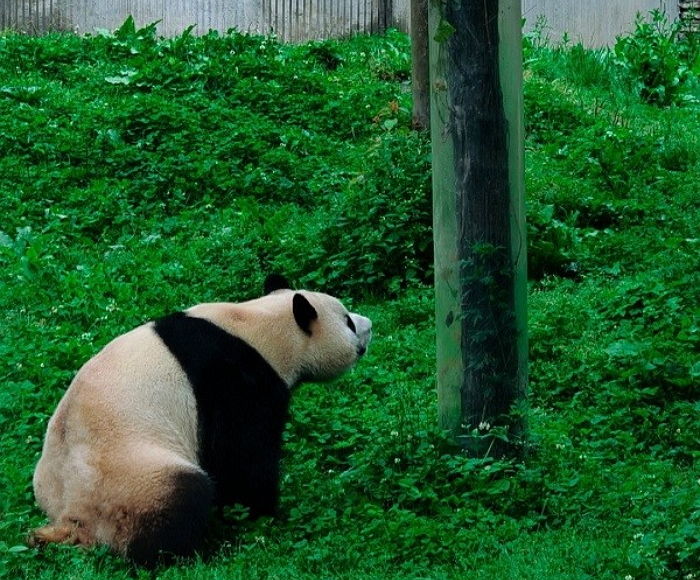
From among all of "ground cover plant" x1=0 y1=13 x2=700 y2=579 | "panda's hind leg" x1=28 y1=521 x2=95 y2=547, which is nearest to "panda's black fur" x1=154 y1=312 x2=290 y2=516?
"ground cover plant" x1=0 y1=13 x2=700 y2=579

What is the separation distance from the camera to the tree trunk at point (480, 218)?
5.77m

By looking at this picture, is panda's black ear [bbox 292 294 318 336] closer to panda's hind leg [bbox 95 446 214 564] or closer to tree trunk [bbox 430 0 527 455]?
tree trunk [bbox 430 0 527 455]

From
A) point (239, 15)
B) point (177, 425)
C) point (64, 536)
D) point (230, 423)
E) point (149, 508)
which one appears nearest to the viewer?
point (149, 508)

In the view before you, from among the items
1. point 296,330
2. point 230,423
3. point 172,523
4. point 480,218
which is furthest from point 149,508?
point 480,218

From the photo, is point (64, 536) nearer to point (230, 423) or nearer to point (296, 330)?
point (230, 423)

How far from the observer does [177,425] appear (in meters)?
5.63

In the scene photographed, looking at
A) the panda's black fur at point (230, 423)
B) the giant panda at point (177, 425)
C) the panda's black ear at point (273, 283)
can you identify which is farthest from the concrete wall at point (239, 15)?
the panda's black fur at point (230, 423)

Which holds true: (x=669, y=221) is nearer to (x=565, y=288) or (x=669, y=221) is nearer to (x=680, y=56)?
(x=565, y=288)

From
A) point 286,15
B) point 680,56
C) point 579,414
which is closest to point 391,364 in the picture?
point 579,414

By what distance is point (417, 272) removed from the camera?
9.11 metres

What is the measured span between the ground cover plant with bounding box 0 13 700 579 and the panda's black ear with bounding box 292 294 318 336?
704mm

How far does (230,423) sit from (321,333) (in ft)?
2.68

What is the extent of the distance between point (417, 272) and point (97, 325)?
234cm

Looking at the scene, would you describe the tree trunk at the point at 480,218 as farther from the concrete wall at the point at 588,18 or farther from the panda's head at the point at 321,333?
the concrete wall at the point at 588,18
